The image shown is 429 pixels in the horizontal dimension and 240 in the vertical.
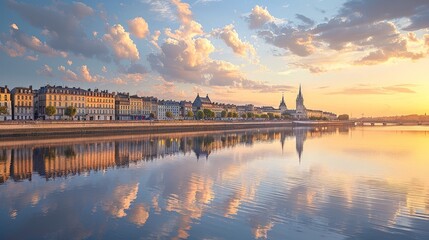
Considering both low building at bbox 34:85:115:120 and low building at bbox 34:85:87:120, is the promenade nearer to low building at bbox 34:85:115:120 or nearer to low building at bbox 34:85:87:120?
low building at bbox 34:85:87:120

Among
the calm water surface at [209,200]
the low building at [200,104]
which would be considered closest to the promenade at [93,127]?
the calm water surface at [209,200]

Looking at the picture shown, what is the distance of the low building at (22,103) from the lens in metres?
78.6

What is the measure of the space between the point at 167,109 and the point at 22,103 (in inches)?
2651

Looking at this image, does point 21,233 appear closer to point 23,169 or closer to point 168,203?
point 168,203

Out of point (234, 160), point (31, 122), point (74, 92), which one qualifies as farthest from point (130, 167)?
point (74, 92)

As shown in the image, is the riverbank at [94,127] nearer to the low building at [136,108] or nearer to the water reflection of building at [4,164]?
the water reflection of building at [4,164]

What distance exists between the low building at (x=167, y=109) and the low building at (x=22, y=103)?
54490 millimetres

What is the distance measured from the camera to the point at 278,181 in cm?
2083

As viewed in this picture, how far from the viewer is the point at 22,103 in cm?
7994

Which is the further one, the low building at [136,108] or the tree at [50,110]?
Result: the low building at [136,108]

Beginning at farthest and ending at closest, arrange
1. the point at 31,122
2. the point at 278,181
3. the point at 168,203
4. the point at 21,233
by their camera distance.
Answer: the point at 31,122 → the point at 278,181 → the point at 168,203 → the point at 21,233

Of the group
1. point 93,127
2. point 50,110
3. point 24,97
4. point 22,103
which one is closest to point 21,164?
point 93,127

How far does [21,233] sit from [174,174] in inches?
487

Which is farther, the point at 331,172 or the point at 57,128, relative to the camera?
the point at 57,128
